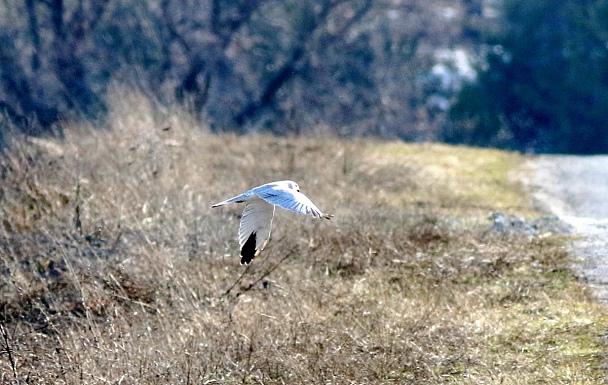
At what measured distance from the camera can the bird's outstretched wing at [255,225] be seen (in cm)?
614

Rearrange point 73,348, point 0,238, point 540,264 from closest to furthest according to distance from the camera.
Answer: point 73,348, point 540,264, point 0,238

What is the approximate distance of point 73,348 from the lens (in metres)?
5.84

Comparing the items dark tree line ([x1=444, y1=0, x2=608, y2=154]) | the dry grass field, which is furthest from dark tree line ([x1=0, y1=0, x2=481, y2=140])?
the dry grass field

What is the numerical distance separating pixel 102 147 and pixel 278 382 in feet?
17.1

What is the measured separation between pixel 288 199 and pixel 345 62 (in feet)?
71.4

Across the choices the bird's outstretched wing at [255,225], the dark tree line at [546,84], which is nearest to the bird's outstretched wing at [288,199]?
the bird's outstretched wing at [255,225]

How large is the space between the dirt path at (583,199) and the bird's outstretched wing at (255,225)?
2255 mm

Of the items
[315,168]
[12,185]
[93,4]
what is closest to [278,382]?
[12,185]

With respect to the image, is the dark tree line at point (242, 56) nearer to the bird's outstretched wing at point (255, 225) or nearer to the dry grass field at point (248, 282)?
the dry grass field at point (248, 282)

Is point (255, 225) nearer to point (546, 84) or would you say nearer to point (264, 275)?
point (264, 275)

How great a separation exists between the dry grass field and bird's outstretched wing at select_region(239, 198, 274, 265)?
511 mm

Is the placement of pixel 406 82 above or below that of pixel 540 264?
below

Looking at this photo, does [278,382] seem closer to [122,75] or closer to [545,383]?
[545,383]

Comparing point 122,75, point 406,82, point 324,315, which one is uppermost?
point 324,315
